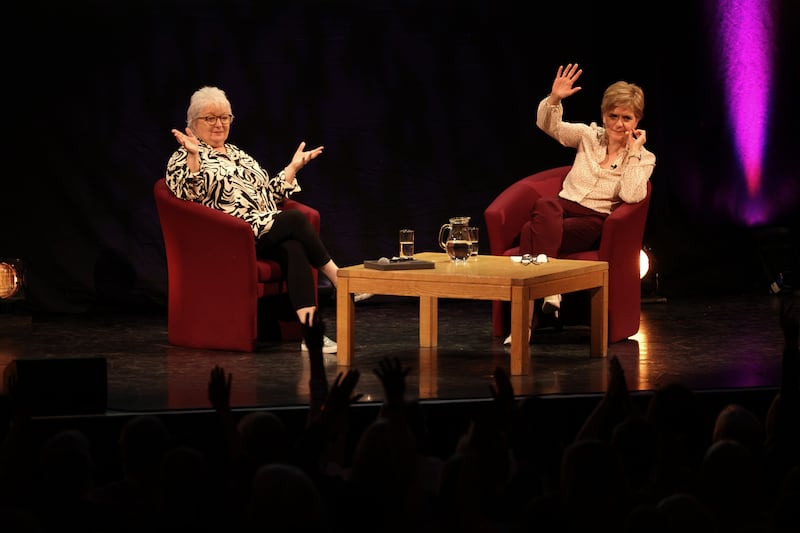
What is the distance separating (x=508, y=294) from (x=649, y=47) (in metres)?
2.97

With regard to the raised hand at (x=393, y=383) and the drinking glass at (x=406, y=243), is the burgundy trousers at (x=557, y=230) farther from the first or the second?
the raised hand at (x=393, y=383)

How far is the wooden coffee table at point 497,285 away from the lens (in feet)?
16.6

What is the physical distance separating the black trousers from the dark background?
1.30 metres

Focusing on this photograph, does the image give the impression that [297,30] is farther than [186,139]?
Yes

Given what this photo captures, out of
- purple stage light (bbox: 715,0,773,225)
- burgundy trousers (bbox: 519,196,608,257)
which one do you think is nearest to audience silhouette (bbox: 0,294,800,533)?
burgundy trousers (bbox: 519,196,608,257)

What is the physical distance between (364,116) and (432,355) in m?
2.12

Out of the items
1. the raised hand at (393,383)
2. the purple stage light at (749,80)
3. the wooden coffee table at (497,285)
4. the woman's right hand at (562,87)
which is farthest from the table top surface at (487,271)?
the purple stage light at (749,80)

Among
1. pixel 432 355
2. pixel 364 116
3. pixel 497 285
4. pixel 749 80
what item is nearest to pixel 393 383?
pixel 497 285

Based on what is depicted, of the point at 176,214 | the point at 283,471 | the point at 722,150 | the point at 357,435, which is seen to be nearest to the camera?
the point at 283,471

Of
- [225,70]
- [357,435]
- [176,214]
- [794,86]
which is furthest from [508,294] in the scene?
[794,86]

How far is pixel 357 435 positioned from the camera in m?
4.09

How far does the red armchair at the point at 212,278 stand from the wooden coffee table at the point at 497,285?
1.79ft

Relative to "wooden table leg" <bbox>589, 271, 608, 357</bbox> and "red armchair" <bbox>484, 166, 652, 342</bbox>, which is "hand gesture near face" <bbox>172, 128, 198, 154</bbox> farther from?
"wooden table leg" <bbox>589, 271, 608, 357</bbox>

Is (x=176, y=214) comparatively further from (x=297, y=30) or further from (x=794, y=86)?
(x=794, y=86)
